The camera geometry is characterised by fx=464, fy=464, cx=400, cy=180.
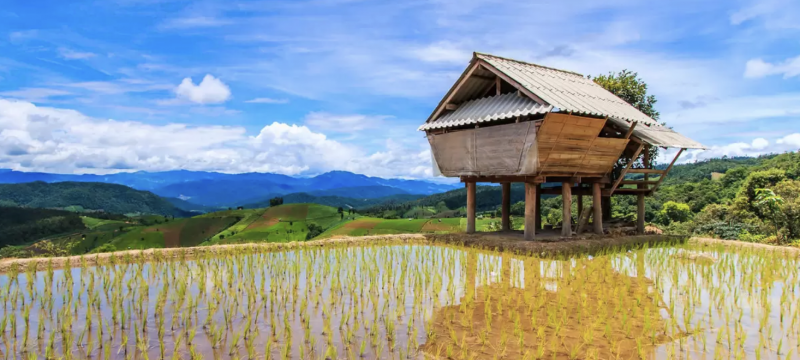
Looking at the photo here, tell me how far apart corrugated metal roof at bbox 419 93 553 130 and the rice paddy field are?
11.7 feet

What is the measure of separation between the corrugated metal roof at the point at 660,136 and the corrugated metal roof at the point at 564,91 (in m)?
0.46

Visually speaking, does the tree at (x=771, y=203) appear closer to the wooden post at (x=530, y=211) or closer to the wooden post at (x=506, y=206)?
the wooden post at (x=506, y=206)

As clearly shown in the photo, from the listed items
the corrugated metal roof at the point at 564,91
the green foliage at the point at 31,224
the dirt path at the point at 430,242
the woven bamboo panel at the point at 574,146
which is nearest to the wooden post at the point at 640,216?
the dirt path at the point at 430,242

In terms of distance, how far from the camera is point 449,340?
4969mm

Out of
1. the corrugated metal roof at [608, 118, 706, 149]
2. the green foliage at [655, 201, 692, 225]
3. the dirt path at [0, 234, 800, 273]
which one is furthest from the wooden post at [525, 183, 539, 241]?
the green foliage at [655, 201, 692, 225]

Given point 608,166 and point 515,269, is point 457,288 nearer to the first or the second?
point 515,269

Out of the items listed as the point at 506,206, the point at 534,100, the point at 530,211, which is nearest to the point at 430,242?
the point at 530,211

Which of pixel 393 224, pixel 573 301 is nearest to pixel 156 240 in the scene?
pixel 393 224

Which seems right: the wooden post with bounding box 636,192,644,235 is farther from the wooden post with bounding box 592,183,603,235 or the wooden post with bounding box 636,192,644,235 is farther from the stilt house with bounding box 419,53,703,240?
the wooden post with bounding box 592,183,603,235

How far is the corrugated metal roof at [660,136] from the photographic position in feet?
42.4

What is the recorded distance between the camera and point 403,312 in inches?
236

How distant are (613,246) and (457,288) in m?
5.97

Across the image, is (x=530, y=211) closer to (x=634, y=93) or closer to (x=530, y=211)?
(x=530, y=211)

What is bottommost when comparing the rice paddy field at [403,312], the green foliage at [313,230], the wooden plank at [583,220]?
the rice paddy field at [403,312]
